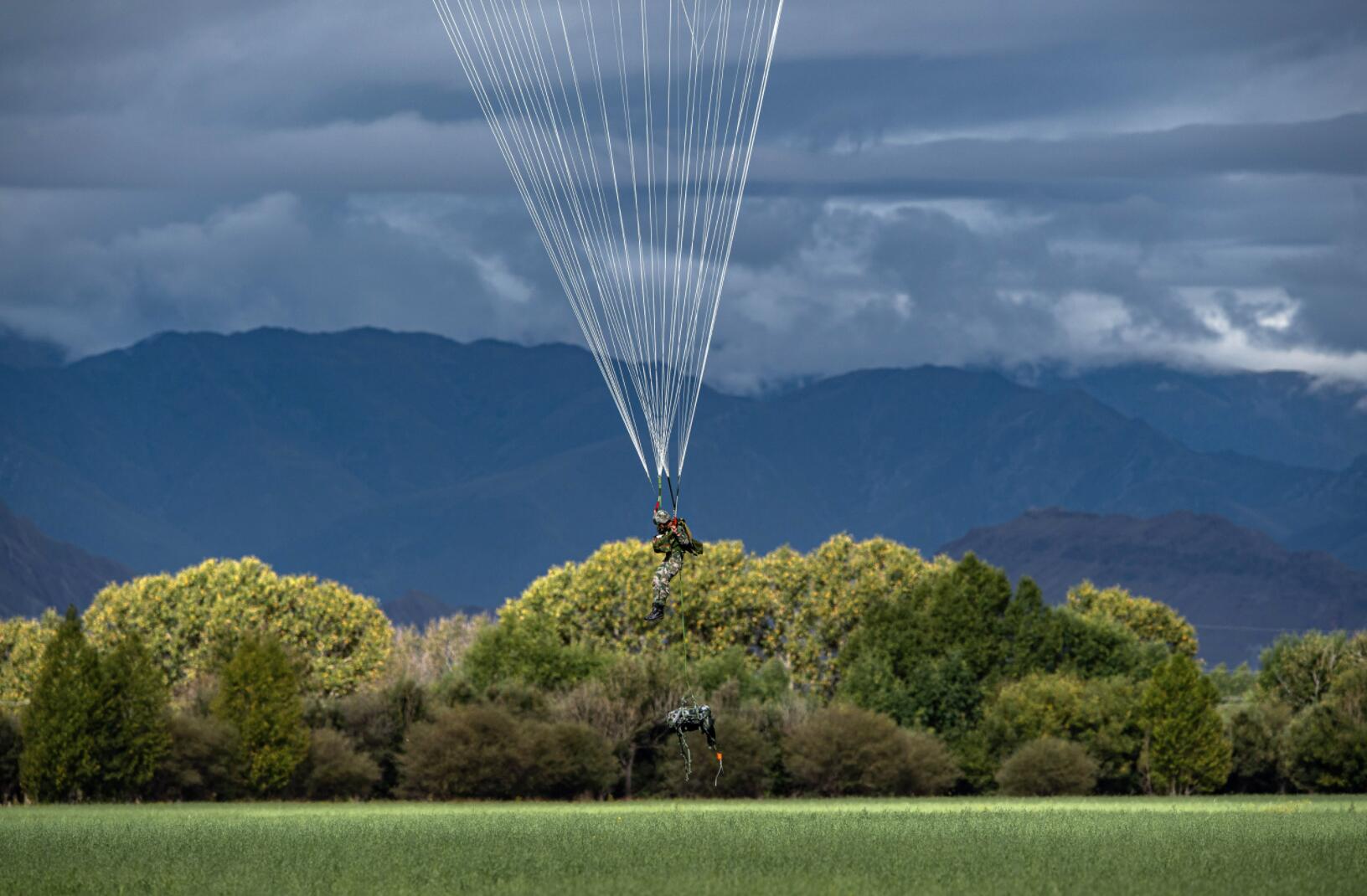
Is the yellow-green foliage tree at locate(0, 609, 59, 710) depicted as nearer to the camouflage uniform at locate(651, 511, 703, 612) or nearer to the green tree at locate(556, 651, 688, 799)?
the green tree at locate(556, 651, 688, 799)

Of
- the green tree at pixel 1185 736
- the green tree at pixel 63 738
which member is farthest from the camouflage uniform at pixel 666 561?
the green tree at pixel 1185 736

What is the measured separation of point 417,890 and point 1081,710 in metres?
65.4

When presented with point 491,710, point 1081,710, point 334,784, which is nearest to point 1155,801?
point 1081,710

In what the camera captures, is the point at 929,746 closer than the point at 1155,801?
No

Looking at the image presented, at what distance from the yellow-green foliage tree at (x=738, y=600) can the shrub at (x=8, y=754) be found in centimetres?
3727

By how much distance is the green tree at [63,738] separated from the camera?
307ft

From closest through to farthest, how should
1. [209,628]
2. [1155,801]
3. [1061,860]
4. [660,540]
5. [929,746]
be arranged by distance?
1. [660,540]
2. [1061,860]
3. [1155,801]
4. [929,746]
5. [209,628]

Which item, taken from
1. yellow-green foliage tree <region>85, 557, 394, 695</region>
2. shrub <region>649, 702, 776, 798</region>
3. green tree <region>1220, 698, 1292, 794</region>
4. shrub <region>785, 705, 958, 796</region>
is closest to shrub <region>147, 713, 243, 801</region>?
shrub <region>649, 702, 776, 798</region>

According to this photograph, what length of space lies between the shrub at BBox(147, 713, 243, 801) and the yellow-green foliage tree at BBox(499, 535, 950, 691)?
32.7m

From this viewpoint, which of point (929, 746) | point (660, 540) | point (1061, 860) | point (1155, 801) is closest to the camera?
point (660, 540)

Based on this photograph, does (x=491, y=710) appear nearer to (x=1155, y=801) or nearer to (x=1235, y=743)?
(x=1155, y=801)

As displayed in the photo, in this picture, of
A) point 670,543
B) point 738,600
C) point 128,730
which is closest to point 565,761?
point 128,730

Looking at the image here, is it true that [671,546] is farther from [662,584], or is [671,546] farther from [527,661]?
[527,661]

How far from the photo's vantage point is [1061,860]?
53969 millimetres
